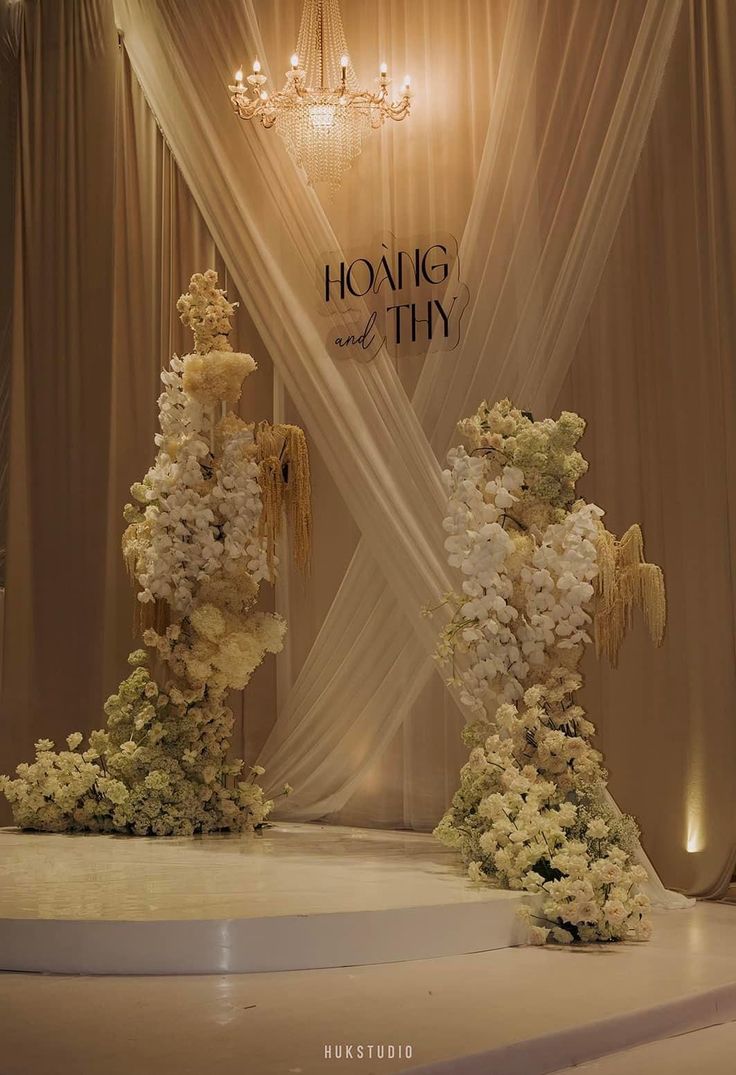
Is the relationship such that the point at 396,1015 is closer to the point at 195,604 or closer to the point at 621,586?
the point at 621,586

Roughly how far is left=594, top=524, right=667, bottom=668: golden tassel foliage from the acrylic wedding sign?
1638 millimetres

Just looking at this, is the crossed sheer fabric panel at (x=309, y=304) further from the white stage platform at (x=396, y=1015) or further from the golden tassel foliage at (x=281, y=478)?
the white stage platform at (x=396, y=1015)

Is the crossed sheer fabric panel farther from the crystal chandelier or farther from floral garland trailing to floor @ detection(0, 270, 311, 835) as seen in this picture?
floral garland trailing to floor @ detection(0, 270, 311, 835)

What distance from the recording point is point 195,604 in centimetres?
554

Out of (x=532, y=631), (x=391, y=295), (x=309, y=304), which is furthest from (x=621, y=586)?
(x=309, y=304)

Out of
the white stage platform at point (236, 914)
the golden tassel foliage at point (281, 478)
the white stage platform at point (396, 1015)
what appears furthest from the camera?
the golden tassel foliage at point (281, 478)

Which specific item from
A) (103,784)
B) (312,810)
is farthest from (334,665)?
(103,784)

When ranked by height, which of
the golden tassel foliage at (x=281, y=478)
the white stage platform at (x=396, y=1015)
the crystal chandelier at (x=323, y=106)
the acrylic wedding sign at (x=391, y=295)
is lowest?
the white stage platform at (x=396, y=1015)

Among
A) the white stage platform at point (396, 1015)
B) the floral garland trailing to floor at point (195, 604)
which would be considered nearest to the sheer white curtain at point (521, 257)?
the floral garland trailing to floor at point (195, 604)

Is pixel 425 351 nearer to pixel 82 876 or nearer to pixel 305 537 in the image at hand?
pixel 305 537

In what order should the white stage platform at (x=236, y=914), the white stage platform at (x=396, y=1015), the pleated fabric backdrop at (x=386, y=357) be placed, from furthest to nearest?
the pleated fabric backdrop at (x=386, y=357) < the white stage platform at (x=236, y=914) < the white stage platform at (x=396, y=1015)

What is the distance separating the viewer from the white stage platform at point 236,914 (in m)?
3.62

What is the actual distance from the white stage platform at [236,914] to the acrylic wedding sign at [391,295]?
226 cm

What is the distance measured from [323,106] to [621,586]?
2.70m
